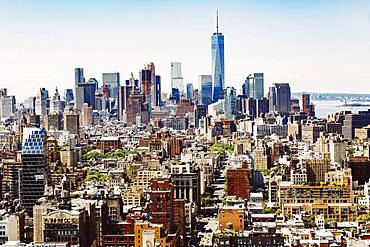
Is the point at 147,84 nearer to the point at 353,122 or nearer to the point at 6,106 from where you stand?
the point at 6,106

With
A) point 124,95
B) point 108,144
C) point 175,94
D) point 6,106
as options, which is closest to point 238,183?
point 108,144

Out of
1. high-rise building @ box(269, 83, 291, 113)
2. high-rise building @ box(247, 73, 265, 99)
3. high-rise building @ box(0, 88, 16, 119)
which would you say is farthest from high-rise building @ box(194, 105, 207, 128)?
high-rise building @ box(0, 88, 16, 119)

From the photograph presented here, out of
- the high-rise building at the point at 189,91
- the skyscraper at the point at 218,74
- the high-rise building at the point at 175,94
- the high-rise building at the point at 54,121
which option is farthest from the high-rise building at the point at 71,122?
the high-rise building at the point at 175,94

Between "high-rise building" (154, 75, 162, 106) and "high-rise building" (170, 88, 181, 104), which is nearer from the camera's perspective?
"high-rise building" (154, 75, 162, 106)

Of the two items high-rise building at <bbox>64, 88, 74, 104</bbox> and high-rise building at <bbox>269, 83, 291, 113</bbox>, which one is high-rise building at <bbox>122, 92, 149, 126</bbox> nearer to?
high-rise building at <bbox>64, 88, 74, 104</bbox>

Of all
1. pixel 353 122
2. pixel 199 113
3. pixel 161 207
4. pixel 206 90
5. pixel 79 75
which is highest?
pixel 79 75

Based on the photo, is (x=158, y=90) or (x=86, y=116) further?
(x=158, y=90)
